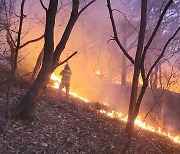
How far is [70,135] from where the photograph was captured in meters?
9.83

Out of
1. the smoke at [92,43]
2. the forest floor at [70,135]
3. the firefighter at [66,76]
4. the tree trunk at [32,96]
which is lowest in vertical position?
the forest floor at [70,135]

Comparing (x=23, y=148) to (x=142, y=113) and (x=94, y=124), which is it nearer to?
(x=94, y=124)

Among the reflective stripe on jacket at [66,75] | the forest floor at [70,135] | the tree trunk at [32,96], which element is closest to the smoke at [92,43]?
the reflective stripe on jacket at [66,75]

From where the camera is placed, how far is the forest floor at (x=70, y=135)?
8.79 meters

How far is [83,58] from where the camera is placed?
4003cm

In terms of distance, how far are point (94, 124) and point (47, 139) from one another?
2.32 meters

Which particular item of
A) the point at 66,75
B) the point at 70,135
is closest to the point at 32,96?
the point at 70,135

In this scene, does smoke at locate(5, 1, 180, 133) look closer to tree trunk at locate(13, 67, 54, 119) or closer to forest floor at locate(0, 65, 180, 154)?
forest floor at locate(0, 65, 180, 154)

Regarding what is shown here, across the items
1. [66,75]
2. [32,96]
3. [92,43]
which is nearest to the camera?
[32,96]

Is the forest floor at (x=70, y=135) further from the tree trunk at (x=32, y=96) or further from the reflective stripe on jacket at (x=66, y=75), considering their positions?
the reflective stripe on jacket at (x=66, y=75)

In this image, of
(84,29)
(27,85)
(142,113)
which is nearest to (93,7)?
(84,29)

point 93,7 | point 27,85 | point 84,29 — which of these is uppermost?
point 93,7

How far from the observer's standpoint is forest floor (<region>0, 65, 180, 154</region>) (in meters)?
8.79

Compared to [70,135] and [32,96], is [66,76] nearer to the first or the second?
[32,96]
